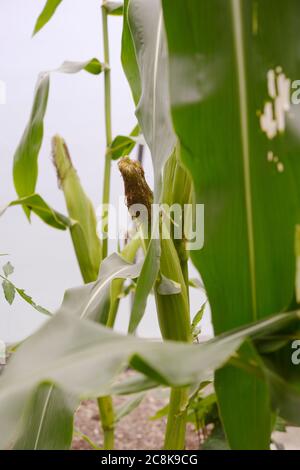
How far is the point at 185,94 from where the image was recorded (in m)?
0.32

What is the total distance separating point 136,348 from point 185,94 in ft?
0.56

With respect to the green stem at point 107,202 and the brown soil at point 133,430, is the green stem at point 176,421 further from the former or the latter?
the brown soil at point 133,430

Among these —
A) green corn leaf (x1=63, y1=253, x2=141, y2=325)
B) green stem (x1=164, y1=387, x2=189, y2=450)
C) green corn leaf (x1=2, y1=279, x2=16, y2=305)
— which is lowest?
green stem (x1=164, y1=387, x2=189, y2=450)

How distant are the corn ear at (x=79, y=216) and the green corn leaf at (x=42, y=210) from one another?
0.02m

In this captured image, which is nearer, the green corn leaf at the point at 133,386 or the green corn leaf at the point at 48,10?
the green corn leaf at the point at 133,386

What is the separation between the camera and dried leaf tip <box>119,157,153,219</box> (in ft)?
1.69

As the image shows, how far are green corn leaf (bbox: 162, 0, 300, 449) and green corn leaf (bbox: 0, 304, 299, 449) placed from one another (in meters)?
0.06

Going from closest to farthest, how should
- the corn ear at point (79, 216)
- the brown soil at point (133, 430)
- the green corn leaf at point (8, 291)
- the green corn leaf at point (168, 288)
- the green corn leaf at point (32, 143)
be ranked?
the green corn leaf at point (168, 288), the green corn leaf at point (8, 291), the green corn leaf at point (32, 143), the corn ear at point (79, 216), the brown soil at point (133, 430)

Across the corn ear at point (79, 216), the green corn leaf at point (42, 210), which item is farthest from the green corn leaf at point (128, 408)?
the green corn leaf at point (42, 210)

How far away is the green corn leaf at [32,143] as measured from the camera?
2.71 ft

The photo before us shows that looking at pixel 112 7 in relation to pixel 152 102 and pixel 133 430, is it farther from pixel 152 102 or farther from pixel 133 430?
pixel 133 430

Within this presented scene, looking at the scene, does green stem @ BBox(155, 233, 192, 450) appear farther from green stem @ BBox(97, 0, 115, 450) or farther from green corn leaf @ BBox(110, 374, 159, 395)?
green stem @ BBox(97, 0, 115, 450)

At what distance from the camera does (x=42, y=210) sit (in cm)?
90

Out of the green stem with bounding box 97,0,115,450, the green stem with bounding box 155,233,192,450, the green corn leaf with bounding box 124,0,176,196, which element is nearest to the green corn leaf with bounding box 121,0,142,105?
the green corn leaf with bounding box 124,0,176,196
